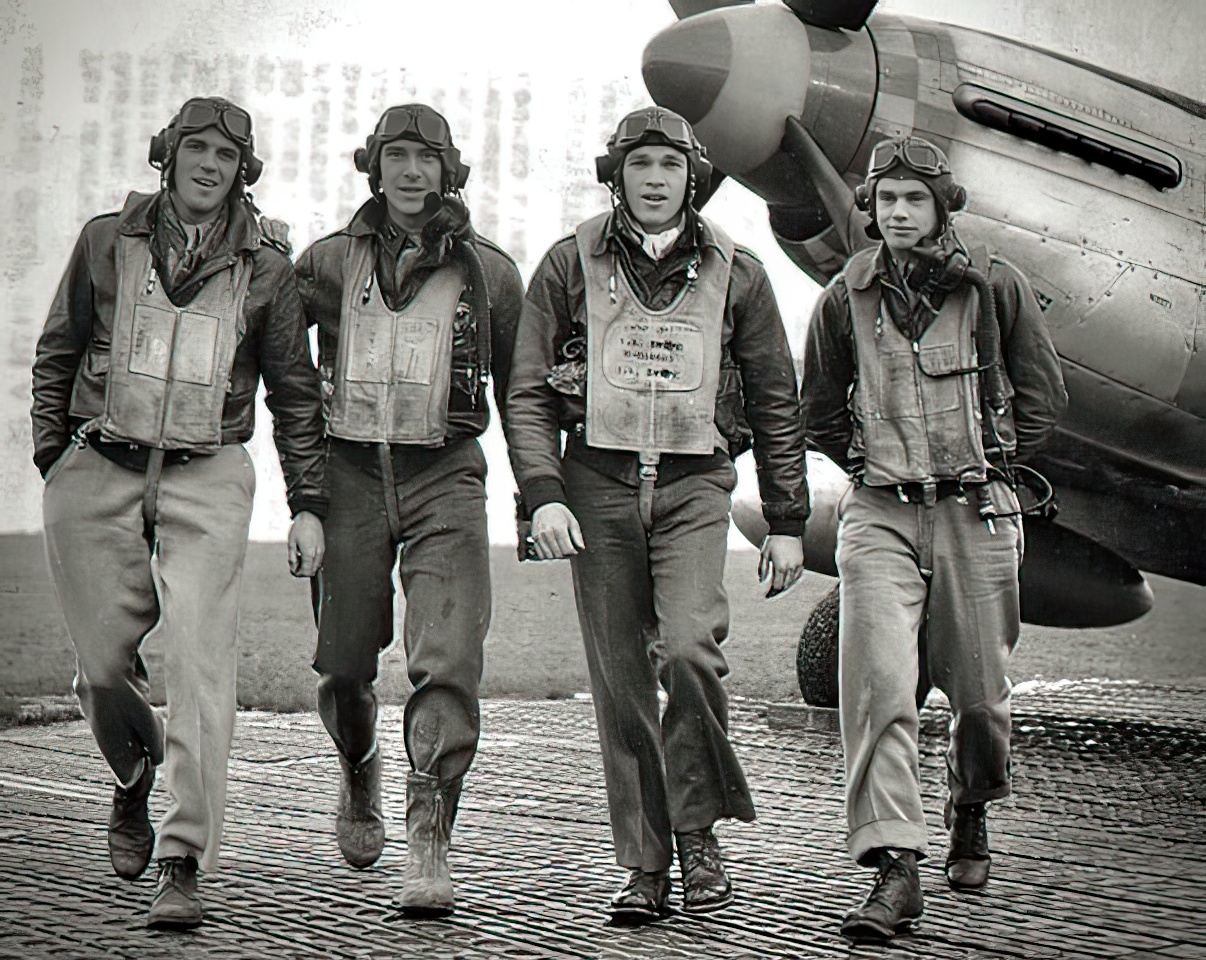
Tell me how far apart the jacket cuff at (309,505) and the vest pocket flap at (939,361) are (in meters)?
1.49

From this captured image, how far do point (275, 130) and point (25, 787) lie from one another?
4258 mm

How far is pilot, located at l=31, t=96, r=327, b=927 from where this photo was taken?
3441mm

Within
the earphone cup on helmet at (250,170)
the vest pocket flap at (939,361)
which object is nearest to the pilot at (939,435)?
the vest pocket flap at (939,361)

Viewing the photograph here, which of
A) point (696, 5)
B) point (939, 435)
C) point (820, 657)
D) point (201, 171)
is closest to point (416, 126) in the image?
point (201, 171)

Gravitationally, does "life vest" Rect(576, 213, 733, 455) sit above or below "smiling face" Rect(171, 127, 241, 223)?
below

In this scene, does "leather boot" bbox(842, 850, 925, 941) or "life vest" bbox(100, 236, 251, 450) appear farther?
"life vest" bbox(100, 236, 251, 450)

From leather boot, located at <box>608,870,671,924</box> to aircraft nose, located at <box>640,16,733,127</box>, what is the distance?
3244 mm

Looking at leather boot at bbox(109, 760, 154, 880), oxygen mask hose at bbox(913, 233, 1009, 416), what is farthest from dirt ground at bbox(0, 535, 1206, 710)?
oxygen mask hose at bbox(913, 233, 1009, 416)

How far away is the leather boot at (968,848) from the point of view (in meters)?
3.78

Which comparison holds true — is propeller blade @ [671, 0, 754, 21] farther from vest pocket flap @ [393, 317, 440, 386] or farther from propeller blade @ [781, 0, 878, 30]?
vest pocket flap @ [393, 317, 440, 386]

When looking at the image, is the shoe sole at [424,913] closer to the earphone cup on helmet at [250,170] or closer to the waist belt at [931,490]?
the waist belt at [931,490]

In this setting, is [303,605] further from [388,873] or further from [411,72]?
[388,873]

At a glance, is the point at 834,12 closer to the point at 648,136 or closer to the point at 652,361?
the point at 648,136

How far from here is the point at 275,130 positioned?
27.0 ft
